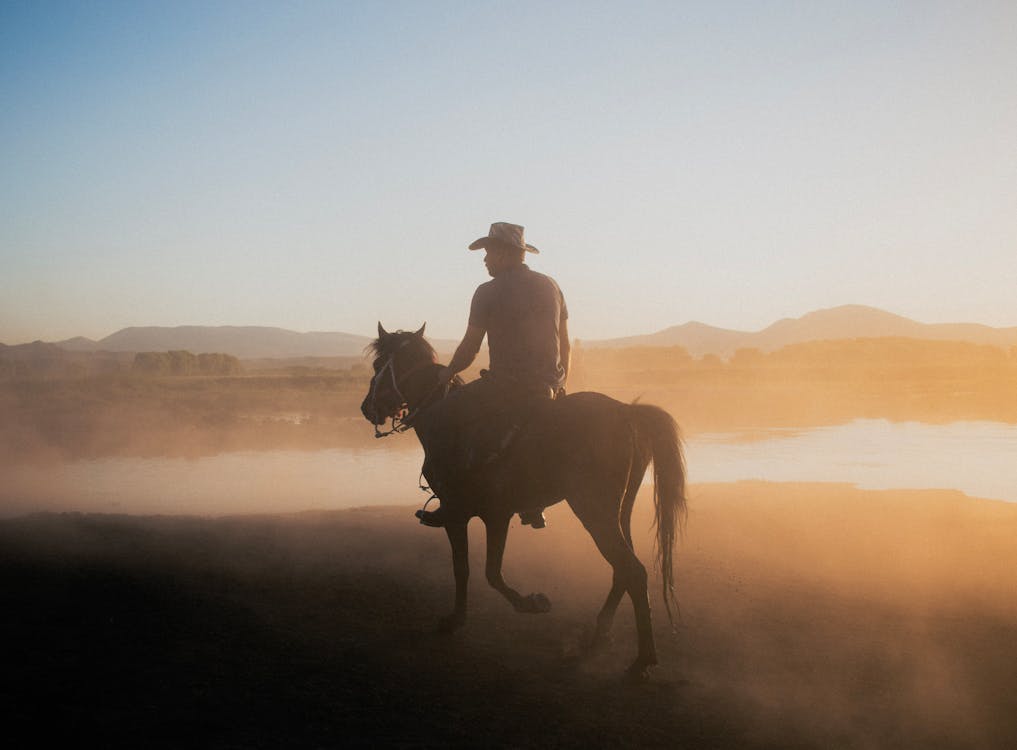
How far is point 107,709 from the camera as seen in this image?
544 centimetres

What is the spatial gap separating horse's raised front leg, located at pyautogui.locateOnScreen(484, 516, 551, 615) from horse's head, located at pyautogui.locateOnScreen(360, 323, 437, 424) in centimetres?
178

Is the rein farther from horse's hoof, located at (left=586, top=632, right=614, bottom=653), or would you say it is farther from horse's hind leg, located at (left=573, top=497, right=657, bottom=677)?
horse's hoof, located at (left=586, top=632, right=614, bottom=653)

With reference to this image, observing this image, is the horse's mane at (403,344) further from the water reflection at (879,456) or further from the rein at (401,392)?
the water reflection at (879,456)

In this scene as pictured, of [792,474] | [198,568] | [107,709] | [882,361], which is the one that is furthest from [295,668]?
[882,361]

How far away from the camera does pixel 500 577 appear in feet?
25.0

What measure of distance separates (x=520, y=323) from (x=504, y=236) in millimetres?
861

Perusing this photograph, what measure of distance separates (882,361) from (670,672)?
3085 inches

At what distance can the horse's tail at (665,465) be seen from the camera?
23.3 ft

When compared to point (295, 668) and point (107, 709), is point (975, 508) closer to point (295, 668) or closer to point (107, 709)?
point (295, 668)

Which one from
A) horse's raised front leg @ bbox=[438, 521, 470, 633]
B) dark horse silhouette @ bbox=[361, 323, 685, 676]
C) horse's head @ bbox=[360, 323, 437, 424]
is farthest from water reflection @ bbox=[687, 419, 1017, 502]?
horse's raised front leg @ bbox=[438, 521, 470, 633]

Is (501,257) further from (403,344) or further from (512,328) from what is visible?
(403,344)

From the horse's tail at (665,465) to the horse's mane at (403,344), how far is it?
256 centimetres

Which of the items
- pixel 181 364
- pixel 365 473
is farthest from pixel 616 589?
pixel 181 364

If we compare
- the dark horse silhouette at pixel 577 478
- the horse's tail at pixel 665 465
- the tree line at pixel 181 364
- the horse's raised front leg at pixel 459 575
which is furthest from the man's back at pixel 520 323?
the tree line at pixel 181 364
